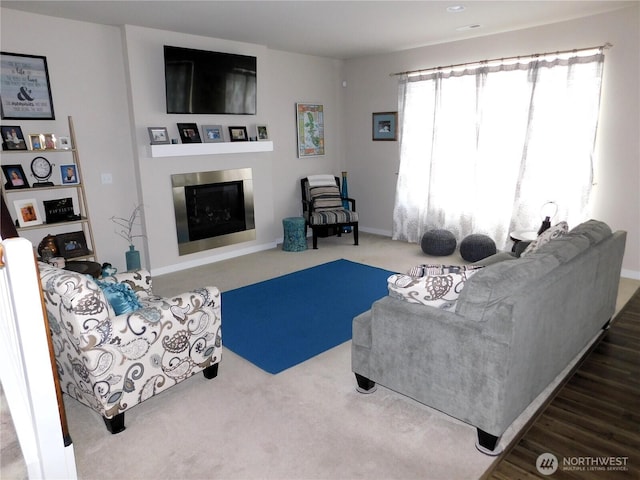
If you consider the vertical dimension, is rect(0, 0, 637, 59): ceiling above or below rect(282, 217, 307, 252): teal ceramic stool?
above

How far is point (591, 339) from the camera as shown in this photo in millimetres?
3373

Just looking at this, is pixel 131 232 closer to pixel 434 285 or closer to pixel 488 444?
pixel 434 285

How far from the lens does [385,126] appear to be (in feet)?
22.0

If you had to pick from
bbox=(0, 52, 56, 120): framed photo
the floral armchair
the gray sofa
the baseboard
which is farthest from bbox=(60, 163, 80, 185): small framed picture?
the gray sofa

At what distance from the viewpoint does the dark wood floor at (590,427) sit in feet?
7.13

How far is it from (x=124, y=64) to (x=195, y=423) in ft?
13.1

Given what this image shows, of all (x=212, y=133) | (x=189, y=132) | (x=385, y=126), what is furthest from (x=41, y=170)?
(x=385, y=126)

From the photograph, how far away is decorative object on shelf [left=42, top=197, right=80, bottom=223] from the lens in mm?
4496

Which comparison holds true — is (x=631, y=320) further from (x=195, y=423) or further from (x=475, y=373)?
(x=195, y=423)

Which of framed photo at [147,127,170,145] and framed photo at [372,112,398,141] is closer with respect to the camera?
framed photo at [147,127,170,145]

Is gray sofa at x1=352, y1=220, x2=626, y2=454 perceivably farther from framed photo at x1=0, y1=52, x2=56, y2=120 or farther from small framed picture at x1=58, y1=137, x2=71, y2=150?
→ framed photo at x1=0, y1=52, x2=56, y2=120

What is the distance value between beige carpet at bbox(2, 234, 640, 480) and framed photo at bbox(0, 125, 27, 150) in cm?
253

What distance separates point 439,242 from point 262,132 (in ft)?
9.00

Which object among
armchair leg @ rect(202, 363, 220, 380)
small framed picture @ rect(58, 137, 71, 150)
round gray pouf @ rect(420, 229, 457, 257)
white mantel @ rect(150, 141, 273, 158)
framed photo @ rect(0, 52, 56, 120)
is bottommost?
armchair leg @ rect(202, 363, 220, 380)
